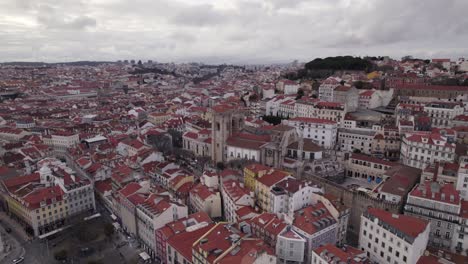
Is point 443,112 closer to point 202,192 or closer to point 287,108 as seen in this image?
point 287,108

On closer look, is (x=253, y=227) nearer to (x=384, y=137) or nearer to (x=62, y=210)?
(x=62, y=210)

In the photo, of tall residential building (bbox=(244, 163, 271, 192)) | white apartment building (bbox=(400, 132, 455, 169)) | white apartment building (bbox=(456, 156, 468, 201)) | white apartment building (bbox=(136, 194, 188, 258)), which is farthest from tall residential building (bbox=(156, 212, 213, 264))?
white apartment building (bbox=(400, 132, 455, 169))

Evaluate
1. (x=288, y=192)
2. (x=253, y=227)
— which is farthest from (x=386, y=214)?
(x=253, y=227)

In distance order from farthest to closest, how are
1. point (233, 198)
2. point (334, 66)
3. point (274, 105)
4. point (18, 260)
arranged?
point (334, 66), point (274, 105), point (233, 198), point (18, 260)

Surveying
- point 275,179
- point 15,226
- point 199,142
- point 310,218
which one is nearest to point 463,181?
point 310,218

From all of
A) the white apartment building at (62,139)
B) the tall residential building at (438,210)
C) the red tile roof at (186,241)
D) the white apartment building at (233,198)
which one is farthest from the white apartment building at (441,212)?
the white apartment building at (62,139)

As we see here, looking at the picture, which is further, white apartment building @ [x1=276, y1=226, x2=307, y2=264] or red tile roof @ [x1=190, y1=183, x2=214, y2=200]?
red tile roof @ [x1=190, y1=183, x2=214, y2=200]

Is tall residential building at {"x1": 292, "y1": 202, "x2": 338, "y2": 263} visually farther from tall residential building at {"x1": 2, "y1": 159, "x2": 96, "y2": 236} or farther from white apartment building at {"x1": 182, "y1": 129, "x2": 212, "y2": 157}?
white apartment building at {"x1": 182, "y1": 129, "x2": 212, "y2": 157}
